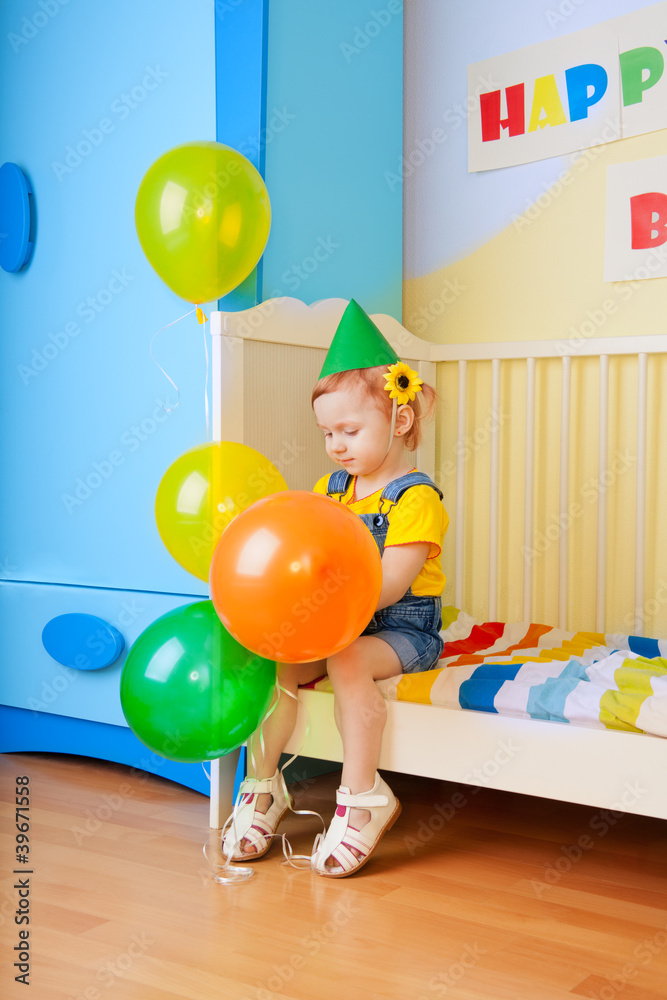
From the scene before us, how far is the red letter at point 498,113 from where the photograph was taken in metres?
1.69

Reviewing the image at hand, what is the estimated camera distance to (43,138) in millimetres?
1666

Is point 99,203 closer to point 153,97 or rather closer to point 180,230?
point 153,97

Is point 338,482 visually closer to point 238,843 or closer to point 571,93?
point 238,843

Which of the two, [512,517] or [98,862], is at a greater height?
[512,517]

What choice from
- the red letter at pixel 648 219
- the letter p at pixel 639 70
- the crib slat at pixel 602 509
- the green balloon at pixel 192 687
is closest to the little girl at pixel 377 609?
the green balloon at pixel 192 687

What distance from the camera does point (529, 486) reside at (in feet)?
5.43

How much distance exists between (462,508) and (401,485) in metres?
0.45

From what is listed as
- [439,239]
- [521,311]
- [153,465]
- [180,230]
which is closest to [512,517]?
[521,311]

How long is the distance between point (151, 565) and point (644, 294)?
93 centimetres

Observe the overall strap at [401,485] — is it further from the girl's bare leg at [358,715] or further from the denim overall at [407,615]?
the girl's bare leg at [358,715]

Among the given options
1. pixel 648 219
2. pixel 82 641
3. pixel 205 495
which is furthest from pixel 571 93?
pixel 82 641

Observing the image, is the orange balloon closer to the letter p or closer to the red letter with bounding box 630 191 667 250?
the red letter with bounding box 630 191 667 250

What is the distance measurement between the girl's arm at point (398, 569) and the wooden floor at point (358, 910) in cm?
33

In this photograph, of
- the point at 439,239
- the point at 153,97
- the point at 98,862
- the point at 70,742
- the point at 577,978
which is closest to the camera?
the point at 577,978
